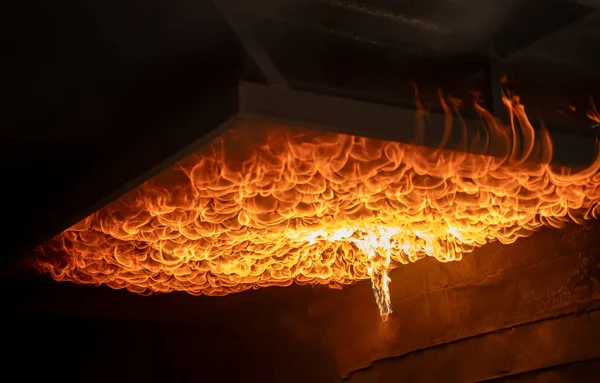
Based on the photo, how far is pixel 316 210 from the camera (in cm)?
336

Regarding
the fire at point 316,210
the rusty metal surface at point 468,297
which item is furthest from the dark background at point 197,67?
the rusty metal surface at point 468,297

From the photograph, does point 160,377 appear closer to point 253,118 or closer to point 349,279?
point 349,279

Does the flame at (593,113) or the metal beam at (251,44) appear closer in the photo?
the metal beam at (251,44)

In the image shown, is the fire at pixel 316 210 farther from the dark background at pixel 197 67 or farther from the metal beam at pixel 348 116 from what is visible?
the dark background at pixel 197 67

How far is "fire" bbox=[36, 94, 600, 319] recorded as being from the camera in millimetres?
2551

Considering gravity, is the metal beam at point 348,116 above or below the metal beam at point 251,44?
below

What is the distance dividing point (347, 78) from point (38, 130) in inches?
46.1

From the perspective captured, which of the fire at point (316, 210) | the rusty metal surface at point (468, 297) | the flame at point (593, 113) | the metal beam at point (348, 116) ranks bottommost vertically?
the rusty metal surface at point (468, 297)

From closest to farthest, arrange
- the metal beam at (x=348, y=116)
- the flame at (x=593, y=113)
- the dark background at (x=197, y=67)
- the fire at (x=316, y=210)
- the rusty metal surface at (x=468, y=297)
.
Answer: the metal beam at (x=348, y=116) < the dark background at (x=197, y=67) < the fire at (x=316, y=210) < the flame at (x=593, y=113) < the rusty metal surface at (x=468, y=297)

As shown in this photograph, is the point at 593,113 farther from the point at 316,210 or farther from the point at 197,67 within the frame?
the point at 197,67

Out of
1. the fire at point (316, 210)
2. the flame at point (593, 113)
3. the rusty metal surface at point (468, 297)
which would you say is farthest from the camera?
the rusty metal surface at point (468, 297)

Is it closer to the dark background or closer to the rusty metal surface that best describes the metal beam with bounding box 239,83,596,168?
the dark background

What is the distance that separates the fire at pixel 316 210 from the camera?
255cm

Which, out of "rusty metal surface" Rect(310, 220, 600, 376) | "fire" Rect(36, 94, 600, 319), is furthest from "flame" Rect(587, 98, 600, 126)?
"rusty metal surface" Rect(310, 220, 600, 376)
